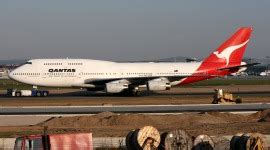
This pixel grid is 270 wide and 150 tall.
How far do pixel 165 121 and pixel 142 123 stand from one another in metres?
1.46

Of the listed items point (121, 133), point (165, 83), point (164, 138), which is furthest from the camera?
point (165, 83)

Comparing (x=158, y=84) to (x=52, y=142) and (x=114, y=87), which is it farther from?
(x=52, y=142)

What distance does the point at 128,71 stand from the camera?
2648 inches

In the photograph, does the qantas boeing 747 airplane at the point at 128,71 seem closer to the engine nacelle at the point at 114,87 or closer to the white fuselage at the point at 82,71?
the white fuselage at the point at 82,71

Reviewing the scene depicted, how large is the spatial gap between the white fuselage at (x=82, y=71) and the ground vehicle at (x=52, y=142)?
161 ft

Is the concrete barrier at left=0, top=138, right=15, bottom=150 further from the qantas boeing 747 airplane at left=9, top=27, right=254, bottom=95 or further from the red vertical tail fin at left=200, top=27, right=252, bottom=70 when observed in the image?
the red vertical tail fin at left=200, top=27, right=252, bottom=70

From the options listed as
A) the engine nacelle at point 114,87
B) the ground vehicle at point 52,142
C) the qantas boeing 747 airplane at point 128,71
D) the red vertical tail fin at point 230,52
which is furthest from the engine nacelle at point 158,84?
the ground vehicle at point 52,142

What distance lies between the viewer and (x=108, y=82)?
211 ft

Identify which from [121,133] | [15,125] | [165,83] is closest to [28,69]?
[165,83]

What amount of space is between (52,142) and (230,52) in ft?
177

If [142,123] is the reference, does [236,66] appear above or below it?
above

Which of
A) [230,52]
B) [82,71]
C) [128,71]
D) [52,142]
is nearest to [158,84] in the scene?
[128,71]

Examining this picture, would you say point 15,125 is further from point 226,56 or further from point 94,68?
point 226,56

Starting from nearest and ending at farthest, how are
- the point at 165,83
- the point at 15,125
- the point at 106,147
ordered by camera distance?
the point at 106,147, the point at 15,125, the point at 165,83
